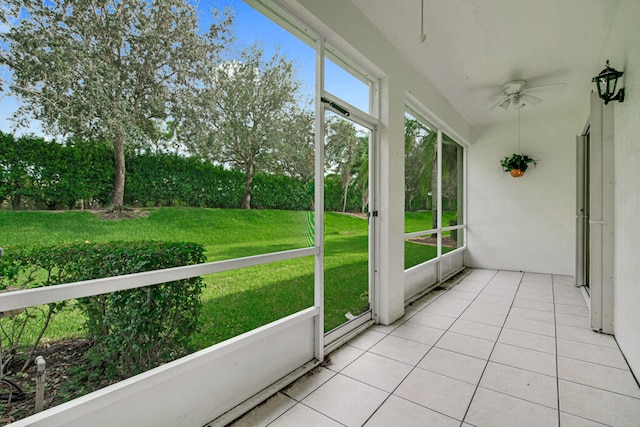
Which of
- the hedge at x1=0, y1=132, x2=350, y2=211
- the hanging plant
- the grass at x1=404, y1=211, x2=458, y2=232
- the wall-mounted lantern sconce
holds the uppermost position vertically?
the wall-mounted lantern sconce

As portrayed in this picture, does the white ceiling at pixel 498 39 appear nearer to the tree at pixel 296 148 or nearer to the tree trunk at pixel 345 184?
the tree at pixel 296 148

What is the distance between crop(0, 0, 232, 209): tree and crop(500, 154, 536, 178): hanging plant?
5501 mm

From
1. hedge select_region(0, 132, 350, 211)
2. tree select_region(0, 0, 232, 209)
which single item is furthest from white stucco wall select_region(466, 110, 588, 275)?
tree select_region(0, 0, 232, 209)

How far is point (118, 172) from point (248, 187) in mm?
727

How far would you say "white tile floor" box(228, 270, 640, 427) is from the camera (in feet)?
5.51

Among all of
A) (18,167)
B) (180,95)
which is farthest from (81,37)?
(18,167)

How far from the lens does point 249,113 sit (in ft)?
6.03

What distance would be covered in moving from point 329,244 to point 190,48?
5.51 ft

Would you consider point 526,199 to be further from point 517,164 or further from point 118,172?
point 118,172

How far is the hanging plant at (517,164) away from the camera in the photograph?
17.3 feet

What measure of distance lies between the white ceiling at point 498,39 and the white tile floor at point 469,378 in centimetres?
284

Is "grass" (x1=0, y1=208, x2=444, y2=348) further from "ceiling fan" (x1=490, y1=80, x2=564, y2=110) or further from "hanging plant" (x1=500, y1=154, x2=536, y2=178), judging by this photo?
"hanging plant" (x1=500, y1=154, x2=536, y2=178)

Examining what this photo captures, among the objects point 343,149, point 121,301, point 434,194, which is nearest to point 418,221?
point 434,194

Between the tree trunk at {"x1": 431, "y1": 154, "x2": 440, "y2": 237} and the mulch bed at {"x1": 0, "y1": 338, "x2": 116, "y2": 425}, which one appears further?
the tree trunk at {"x1": 431, "y1": 154, "x2": 440, "y2": 237}
